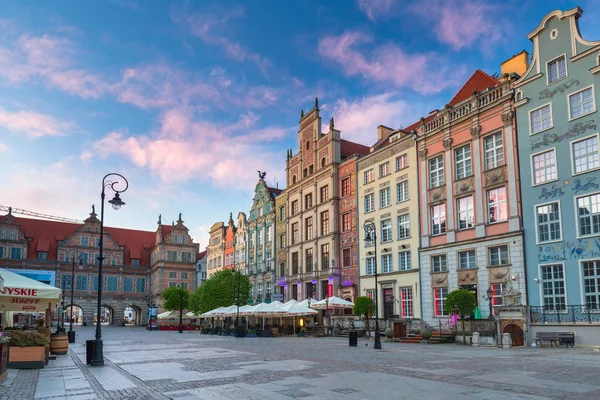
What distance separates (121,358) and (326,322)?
25.5 metres

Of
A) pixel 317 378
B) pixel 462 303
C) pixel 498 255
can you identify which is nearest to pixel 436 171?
pixel 498 255

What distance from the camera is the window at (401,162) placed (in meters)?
40.9

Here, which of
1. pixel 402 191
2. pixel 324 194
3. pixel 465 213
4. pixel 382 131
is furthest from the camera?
pixel 324 194

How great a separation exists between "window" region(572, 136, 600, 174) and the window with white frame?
4.05 ft

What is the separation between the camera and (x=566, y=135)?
28.6 m

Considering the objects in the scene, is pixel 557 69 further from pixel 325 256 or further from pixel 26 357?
pixel 26 357

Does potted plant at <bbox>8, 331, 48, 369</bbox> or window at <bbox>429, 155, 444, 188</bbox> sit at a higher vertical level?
window at <bbox>429, 155, 444, 188</bbox>

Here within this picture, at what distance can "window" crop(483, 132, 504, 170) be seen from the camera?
32750 millimetres

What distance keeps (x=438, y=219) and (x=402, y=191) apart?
187 inches

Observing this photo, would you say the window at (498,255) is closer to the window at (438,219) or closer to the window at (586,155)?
the window at (438,219)

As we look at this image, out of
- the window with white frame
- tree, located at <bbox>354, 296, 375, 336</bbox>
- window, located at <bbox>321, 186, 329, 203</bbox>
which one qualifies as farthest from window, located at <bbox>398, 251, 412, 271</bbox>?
the window with white frame

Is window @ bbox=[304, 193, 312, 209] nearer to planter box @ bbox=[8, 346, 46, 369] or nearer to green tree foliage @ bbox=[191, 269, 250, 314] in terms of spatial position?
green tree foliage @ bbox=[191, 269, 250, 314]

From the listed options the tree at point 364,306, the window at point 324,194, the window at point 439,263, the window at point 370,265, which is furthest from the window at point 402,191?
the window at point 324,194

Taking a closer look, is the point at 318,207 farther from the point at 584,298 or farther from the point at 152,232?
the point at 152,232
